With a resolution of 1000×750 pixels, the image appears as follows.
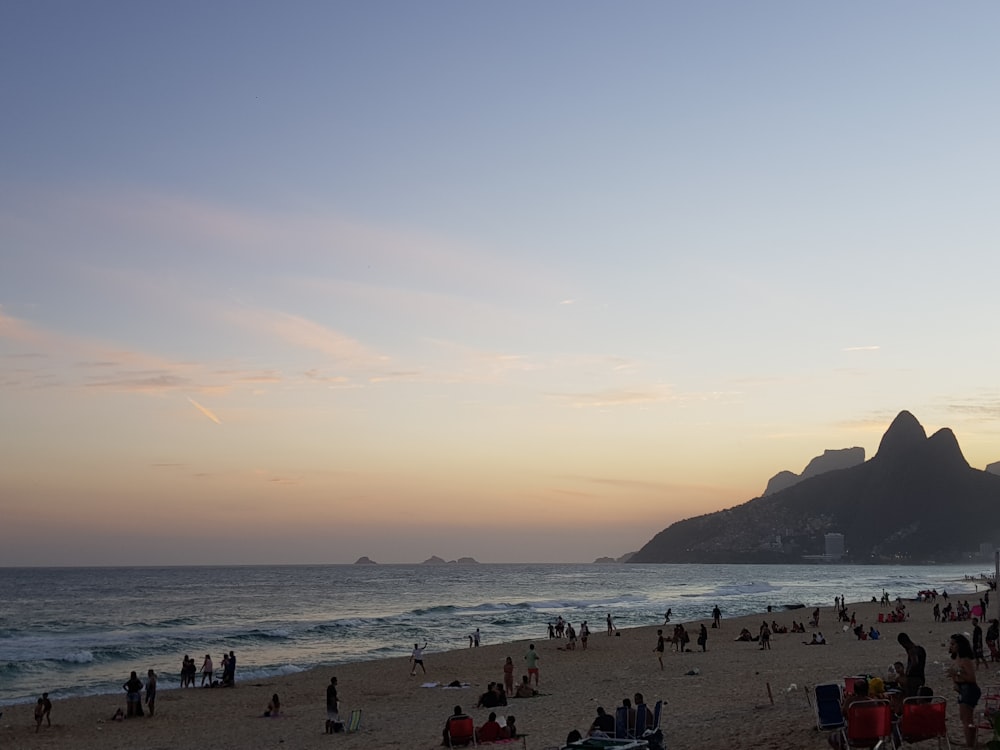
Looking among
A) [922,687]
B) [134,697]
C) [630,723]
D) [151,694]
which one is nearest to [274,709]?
[151,694]

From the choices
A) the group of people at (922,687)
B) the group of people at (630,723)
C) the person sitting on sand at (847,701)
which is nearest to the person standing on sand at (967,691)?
the group of people at (922,687)

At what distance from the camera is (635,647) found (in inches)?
1528

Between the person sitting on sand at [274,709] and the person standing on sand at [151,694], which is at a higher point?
the person standing on sand at [151,694]

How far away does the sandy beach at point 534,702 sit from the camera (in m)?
15.2

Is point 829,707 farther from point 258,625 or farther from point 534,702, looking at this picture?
point 258,625

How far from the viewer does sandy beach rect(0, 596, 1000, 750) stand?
15.2 m

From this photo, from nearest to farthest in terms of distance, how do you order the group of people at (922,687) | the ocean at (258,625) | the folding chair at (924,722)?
the folding chair at (924,722)
the group of people at (922,687)
the ocean at (258,625)

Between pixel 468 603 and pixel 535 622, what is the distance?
29730mm

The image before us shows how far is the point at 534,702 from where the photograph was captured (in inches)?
844

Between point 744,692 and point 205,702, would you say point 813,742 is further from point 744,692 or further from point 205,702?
point 205,702

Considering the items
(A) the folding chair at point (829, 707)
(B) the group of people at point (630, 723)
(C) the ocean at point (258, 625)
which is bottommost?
(C) the ocean at point (258, 625)

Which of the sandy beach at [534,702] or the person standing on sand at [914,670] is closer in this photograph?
the person standing on sand at [914,670]

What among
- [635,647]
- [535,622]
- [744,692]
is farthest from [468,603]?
[744,692]

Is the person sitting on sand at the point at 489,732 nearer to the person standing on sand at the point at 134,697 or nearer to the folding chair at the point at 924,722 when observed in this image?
the folding chair at the point at 924,722
